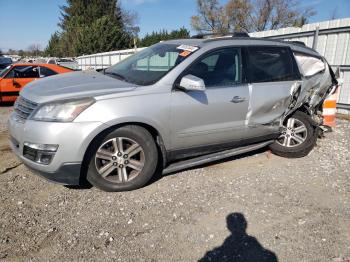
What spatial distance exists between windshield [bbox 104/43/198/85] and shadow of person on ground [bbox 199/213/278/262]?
6.14ft

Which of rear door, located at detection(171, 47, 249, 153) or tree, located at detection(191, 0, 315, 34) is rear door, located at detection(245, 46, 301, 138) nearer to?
rear door, located at detection(171, 47, 249, 153)

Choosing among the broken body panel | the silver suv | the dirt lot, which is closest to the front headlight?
the silver suv

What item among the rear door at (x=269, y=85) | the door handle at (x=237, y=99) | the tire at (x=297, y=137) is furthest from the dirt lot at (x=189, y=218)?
the door handle at (x=237, y=99)

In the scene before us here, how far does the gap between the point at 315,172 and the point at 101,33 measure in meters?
42.4

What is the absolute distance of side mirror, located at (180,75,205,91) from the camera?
3.44 meters

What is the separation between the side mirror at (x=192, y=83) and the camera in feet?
11.3

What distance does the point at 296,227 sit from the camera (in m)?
3.12

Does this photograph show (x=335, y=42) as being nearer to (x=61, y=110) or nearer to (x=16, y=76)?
(x=61, y=110)

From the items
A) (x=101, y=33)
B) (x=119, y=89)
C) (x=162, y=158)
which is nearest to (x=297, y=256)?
(x=162, y=158)

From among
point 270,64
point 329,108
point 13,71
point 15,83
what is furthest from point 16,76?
point 329,108

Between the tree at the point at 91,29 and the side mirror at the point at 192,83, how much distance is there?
42.1 meters

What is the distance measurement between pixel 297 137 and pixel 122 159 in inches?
113

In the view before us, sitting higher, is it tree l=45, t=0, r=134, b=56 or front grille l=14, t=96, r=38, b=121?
tree l=45, t=0, r=134, b=56

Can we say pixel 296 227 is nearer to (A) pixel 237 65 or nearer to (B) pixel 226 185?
(B) pixel 226 185
